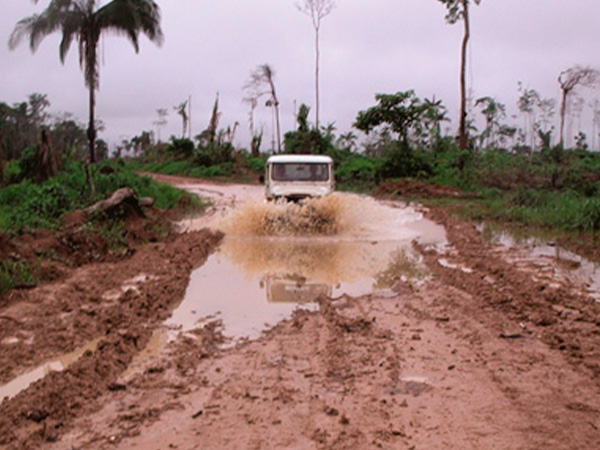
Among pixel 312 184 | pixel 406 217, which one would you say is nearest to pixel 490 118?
pixel 406 217

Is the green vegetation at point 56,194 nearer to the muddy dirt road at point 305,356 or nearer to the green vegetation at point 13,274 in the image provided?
the green vegetation at point 13,274

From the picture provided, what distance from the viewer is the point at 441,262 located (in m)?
9.85

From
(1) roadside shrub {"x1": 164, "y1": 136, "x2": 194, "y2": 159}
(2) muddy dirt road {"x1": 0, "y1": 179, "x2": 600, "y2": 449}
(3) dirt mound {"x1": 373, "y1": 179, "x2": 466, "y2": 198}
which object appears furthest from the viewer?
(1) roadside shrub {"x1": 164, "y1": 136, "x2": 194, "y2": 159}

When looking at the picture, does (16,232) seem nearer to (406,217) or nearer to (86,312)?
(86,312)

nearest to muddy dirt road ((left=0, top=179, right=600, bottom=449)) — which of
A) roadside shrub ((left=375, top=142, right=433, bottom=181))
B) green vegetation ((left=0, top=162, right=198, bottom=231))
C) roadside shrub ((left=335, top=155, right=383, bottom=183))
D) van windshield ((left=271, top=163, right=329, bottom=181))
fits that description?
green vegetation ((left=0, top=162, right=198, bottom=231))

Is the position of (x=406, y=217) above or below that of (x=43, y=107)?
below

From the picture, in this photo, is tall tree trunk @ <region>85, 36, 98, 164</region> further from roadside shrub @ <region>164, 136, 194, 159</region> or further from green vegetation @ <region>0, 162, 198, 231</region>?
roadside shrub @ <region>164, 136, 194, 159</region>

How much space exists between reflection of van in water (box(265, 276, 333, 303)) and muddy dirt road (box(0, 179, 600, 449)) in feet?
0.13

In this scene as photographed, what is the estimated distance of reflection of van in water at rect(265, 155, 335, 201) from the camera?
14242 millimetres

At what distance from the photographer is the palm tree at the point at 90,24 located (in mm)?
19953

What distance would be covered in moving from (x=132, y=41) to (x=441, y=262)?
15.5m

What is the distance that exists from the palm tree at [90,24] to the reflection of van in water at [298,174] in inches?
371

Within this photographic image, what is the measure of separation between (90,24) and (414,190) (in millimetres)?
14304

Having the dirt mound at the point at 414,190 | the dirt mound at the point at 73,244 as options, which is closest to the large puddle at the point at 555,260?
the dirt mound at the point at 73,244
